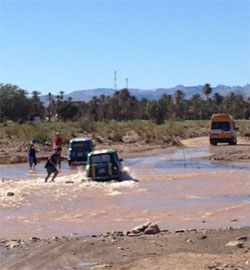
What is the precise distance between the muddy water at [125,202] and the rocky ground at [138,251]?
212cm

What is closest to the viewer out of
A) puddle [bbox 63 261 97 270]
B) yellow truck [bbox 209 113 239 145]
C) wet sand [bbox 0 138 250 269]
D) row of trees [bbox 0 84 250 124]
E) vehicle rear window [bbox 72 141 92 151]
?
puddle [bbox 63 261 97 270]

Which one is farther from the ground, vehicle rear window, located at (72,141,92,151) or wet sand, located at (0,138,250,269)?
vehicle rear window, located at (72,141,92,151)

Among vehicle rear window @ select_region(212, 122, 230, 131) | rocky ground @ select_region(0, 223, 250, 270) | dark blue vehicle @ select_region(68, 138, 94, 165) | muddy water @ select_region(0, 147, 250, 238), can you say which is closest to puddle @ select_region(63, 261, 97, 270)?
rocky ground @ select_region(0, 223, 250, 270)

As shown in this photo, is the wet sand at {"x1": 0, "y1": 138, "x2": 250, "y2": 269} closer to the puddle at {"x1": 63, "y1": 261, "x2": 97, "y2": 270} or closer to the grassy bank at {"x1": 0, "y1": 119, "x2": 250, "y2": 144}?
the puddle at {"x1": 63, "y1": 261, "x2": 97, "y2": 270}

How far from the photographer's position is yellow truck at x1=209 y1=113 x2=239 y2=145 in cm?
5059

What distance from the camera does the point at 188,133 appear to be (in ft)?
252

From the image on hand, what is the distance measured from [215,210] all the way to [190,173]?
12531mm

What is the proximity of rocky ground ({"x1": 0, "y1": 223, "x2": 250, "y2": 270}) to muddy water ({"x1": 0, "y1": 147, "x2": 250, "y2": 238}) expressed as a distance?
2.12m

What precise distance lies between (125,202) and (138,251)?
911 centimetres

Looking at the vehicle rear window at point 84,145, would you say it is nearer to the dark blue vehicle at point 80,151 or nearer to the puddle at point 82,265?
the dark blue vehicle at point 80,151

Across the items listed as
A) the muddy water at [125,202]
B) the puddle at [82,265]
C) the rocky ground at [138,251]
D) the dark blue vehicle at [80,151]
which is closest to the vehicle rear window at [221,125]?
the dark blue vehicle at [80,151]

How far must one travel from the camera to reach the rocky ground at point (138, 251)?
991cm

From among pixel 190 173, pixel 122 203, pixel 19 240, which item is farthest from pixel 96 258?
pixel 190 173

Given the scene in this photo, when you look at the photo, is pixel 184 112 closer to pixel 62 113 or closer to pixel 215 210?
pixel 62 113
